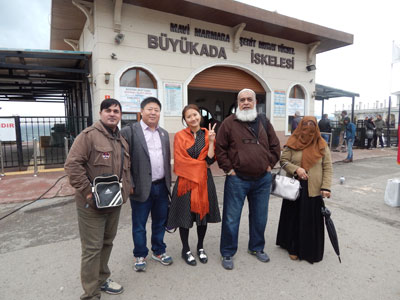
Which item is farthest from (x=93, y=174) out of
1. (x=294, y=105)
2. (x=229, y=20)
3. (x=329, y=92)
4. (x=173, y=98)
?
(x=329, y=92)

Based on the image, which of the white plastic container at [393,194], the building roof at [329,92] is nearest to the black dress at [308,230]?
the white plastic container at [393,194]

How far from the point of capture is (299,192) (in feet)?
9.50

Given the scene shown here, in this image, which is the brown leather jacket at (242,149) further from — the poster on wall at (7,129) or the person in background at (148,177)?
the poster on wall at (7,129)

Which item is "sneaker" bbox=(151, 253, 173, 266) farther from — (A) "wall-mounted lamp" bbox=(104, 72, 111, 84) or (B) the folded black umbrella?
(A) "wall-mounted lamp" bbox=(104, 72, 111, 84)

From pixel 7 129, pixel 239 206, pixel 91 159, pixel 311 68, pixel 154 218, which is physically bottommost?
pixel 154 218

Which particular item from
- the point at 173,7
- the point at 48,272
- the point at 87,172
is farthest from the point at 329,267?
the point at 173,7

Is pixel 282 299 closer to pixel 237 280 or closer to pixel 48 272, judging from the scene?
pixel 237 280

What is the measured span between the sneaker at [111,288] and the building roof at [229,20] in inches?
268

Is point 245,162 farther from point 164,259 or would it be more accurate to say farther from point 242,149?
point 164,259

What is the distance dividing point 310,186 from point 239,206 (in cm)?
83

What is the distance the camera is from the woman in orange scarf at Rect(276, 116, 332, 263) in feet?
9.23

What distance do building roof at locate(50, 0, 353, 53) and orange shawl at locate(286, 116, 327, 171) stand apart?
5673mm

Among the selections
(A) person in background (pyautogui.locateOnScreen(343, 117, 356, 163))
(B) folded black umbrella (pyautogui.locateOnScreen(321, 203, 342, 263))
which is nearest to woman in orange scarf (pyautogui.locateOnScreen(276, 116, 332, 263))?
(B) folded black umbrella (pyautogui.locateOnScreen(321, 203, 342, 263))

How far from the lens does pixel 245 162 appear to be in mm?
2646
